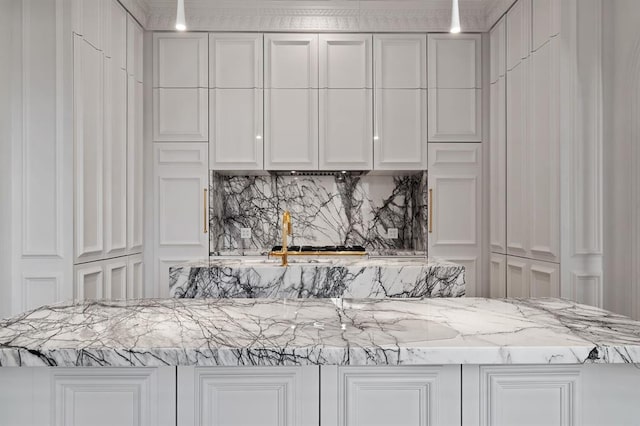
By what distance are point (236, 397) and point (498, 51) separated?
149 inches

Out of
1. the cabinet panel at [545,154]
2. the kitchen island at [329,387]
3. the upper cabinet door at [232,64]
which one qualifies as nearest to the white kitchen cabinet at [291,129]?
the upper cabinet door at [232,64]

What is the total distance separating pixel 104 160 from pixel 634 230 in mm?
3562

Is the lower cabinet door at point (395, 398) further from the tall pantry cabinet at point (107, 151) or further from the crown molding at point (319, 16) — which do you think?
the crown molding at point (319, 16)

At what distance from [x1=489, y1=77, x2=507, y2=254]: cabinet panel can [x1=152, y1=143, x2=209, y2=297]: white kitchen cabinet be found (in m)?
2.58

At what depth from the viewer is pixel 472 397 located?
1.23 meters

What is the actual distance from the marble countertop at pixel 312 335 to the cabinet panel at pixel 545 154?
1541 millimetres

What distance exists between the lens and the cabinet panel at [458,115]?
412 centimetres

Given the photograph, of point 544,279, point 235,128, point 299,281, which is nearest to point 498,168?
point 544,279

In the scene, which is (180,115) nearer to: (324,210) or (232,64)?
(232,64)

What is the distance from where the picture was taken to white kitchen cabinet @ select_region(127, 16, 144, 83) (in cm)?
375

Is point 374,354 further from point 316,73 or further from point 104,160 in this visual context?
point 316,73

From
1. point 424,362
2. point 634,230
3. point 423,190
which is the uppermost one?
point 423,190

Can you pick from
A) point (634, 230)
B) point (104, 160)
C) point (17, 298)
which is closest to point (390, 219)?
point (634, 230)

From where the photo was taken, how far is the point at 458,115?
4129mm
